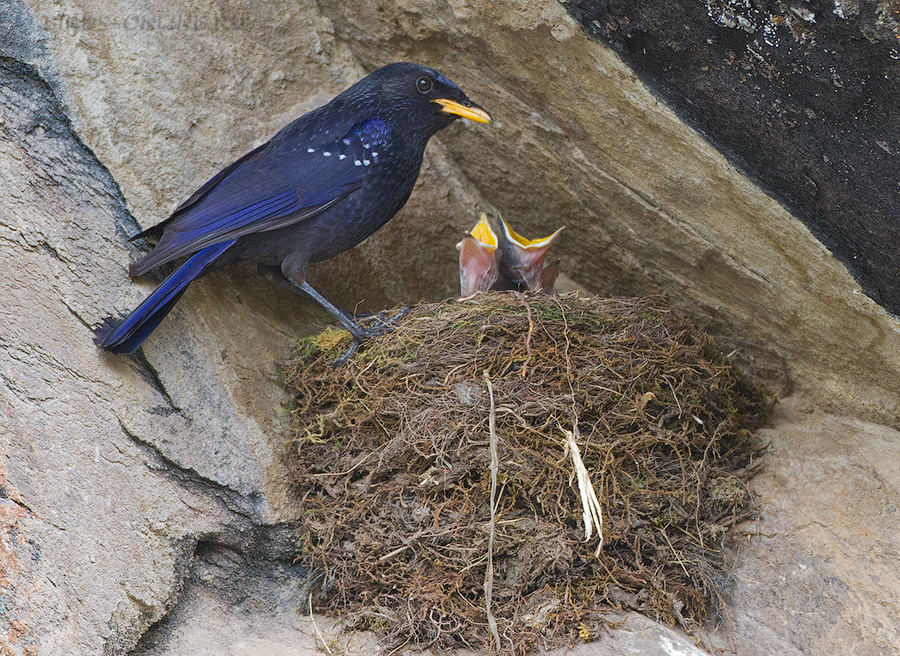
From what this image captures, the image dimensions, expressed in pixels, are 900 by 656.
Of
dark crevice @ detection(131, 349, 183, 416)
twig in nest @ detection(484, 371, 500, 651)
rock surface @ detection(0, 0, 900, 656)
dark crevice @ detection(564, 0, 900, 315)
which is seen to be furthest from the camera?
dark crevice @ detection(131, 349, 183, 416)

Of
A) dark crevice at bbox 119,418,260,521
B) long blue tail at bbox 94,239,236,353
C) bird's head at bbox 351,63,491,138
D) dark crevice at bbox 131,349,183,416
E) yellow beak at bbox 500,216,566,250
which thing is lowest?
dark crevice at bbox 119,418,260,521

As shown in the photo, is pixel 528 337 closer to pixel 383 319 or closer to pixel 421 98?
pixel 383 319

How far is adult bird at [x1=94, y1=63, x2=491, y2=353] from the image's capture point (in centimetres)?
351

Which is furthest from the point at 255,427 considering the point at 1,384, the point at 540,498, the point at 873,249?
the point at 873,249

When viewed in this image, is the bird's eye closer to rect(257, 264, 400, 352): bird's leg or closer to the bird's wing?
the bird's wing

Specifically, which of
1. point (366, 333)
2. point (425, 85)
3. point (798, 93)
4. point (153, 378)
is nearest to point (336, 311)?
point (366, 333)

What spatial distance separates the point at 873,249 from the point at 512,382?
145 centimetres

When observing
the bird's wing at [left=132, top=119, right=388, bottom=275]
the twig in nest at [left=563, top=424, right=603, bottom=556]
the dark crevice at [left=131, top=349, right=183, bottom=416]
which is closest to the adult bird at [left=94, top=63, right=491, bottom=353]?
the bird's wing at [left=132, top=119, right=388, bottom=275]

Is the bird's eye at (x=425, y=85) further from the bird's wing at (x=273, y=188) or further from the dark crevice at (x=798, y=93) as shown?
the dark crevice at (x=798, y=93)

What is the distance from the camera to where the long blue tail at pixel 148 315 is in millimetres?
3324

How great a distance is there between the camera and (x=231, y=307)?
3.92 metres

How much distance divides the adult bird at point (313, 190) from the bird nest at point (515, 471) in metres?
0.48

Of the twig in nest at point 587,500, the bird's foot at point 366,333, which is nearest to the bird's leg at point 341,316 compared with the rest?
the bird's foot at point 366,333

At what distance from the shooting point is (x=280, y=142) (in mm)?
3924
